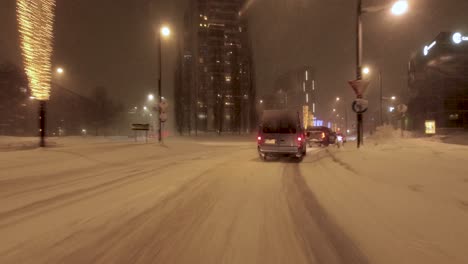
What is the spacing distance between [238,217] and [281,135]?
1031cm

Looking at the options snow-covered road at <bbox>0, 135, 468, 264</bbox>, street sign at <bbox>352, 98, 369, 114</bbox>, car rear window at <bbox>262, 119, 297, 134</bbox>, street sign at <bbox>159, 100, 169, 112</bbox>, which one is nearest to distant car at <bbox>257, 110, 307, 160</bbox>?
car rear window at <bbox>262, 119, 297, 134</bbox>

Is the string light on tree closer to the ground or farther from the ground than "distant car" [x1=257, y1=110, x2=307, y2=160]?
farther from the ground

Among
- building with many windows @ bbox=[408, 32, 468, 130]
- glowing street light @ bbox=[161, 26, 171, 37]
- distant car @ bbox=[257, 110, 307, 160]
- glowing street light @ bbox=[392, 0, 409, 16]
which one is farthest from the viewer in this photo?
building with many windows @ bbox=[408, 32, 468, 130]

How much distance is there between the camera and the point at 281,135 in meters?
15.8

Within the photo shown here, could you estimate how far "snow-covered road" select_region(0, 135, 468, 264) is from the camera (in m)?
4.18

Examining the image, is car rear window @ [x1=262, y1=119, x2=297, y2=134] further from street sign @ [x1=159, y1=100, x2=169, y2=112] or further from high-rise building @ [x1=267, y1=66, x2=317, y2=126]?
high-rise building @ [x1=267, y1=66, x2=317, y2=126]

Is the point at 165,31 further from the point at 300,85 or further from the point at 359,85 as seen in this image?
the point at 300,85

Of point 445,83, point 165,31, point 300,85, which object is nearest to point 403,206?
point 165,31

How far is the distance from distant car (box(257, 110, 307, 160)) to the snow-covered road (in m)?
4.56

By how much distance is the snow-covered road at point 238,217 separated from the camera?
4180mm

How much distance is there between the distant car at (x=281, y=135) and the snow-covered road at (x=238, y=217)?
15.0 ft

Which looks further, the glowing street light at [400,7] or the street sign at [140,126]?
the street sign at [140,126]

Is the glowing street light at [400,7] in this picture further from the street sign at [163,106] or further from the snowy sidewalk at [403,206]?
the street sign at [163,106]

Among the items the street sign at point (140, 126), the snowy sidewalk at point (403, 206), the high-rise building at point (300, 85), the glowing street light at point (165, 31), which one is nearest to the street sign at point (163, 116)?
the street sign at point (140, 126)
